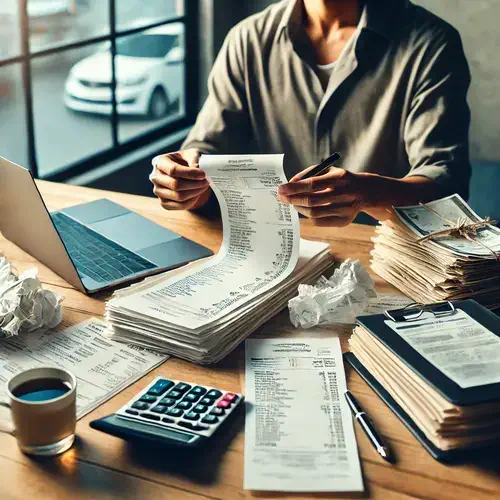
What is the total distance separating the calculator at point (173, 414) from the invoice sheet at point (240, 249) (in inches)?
7.6

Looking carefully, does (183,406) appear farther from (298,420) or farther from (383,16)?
(383,16)

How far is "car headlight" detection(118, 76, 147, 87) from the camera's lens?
3213mm

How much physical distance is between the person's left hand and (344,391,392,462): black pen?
41 centimetres

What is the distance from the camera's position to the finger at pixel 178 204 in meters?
1.54

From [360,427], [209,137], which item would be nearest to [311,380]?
[360,427]

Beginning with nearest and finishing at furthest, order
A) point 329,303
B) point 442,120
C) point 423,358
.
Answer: point 423,358
point 329,303
point 442,120

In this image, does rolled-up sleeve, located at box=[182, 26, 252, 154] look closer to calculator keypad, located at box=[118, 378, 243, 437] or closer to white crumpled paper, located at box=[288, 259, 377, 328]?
white crumpled paper, located at box=[288, 259, 377, 328]

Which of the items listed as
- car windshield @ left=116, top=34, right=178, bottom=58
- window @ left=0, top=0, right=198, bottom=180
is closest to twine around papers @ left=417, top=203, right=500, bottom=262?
window @ left=0, top=0, right=198, bottom=180

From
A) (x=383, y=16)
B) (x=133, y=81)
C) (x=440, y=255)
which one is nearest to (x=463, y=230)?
(x=440, y=255)

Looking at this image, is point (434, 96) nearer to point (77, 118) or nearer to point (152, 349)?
point (152, 349)

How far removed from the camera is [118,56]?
3117mm

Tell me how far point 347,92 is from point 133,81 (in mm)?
1609

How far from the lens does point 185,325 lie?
3.45ft

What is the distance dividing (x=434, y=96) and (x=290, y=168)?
1.53 feet
